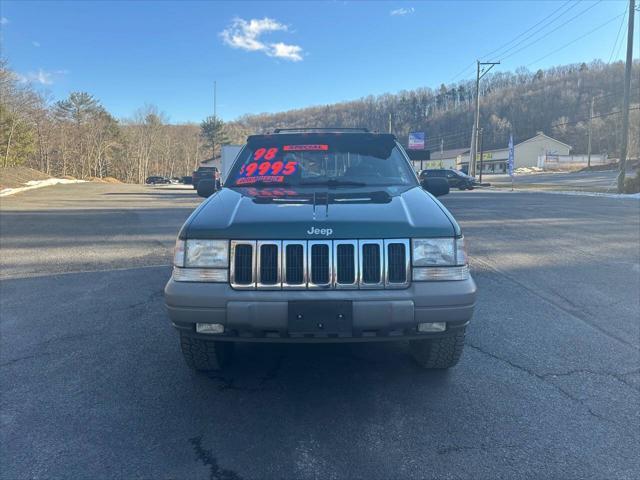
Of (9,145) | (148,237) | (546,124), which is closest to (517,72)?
(546,124)

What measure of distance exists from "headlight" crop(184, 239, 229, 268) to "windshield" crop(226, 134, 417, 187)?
1.25 m

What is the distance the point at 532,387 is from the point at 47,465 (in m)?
3.07

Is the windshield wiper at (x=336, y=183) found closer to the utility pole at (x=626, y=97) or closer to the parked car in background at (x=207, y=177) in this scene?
the parked car in background at (x=207, y=177)

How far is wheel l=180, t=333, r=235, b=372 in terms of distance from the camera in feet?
10.4

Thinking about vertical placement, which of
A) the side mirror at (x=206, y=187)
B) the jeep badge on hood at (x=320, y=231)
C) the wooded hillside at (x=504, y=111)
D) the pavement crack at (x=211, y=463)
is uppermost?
the wooded hillside at (x=504, y=111)

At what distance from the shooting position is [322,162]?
426cm

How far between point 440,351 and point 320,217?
1.32 m

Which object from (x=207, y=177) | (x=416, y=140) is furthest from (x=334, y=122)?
(x=207, y=177)

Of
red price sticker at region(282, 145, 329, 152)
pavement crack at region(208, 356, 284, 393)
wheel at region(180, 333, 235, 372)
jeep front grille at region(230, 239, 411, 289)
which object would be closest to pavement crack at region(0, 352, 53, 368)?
wheel at region(180, 333, 235, 372)

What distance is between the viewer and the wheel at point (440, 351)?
10.5 feet

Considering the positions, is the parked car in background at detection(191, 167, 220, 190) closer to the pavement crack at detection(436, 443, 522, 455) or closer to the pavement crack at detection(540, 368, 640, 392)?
the pavement crack at detection(436, 443, 522, 455)

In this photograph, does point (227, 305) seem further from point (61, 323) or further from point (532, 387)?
point (61, 323)

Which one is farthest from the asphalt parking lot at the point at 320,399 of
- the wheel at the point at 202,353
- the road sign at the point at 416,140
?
the road sign at the point at 416,140

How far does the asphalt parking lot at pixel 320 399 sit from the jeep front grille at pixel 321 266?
0.84m
